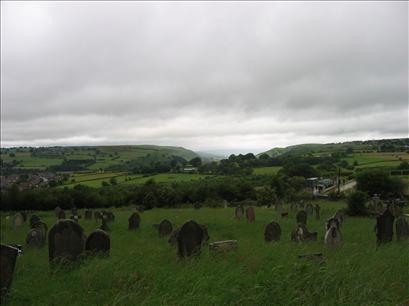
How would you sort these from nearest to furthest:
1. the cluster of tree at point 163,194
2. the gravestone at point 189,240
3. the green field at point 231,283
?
1. the green field at point 231,283
2. the gravestone at point 189,240
3. the cluster of tree at point 163,194

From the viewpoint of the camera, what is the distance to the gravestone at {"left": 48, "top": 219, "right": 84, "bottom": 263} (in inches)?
357

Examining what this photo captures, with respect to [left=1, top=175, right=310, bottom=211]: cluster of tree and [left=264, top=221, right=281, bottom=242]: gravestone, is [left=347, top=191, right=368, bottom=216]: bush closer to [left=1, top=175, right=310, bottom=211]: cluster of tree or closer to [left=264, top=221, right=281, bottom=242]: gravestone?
[left=264, top=221, right=281, bottom=242]: gravestone

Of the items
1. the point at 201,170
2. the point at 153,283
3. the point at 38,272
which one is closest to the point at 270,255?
the point at 153,283

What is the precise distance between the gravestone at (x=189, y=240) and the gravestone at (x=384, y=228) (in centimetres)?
618

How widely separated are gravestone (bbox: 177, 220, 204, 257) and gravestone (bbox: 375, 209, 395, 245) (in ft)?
20.3

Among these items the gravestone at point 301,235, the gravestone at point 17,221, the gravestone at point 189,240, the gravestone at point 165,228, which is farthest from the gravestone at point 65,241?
the gravestone at point 17,221

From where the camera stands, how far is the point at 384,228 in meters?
11.9

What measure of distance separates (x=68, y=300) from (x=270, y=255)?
14.0 feet

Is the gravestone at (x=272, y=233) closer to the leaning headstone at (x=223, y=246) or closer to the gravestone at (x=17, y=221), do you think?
the leaning headstone at (x=223, y=246)

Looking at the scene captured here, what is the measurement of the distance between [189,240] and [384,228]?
6.78 m

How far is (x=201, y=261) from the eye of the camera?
7.68m

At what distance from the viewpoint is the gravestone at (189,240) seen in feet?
31.2

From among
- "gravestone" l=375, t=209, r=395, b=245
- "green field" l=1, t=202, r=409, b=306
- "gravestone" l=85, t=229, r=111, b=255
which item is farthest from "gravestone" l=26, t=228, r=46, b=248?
"gravestone" l=375, t=209, r=395, b=245

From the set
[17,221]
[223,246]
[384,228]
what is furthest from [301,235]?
[17,221]
